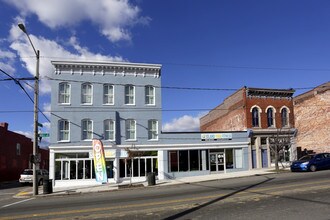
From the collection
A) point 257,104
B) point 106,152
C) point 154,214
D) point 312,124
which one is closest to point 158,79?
point 106,152

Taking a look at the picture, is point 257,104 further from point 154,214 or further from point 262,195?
point 154,214

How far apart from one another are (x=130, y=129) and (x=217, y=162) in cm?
895

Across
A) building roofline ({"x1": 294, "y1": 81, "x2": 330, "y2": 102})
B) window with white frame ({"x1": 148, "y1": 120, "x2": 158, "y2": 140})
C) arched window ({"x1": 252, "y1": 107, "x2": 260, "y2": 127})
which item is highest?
building roofline ({"x1": 294, "y1": 81, "x2": 330, "y2": 102})

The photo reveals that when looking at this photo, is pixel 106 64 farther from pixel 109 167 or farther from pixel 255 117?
pixel 255 117

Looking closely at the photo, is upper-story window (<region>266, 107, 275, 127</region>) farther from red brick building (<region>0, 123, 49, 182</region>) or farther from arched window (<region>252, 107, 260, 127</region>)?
red brick building (<region>0, 123, 49, 182</region>)

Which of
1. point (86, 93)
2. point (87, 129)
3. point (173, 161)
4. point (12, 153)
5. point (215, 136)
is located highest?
point (86, 93)

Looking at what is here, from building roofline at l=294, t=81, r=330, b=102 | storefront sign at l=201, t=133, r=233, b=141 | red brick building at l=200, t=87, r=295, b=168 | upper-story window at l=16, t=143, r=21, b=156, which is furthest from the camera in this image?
upper-story window at l=16, t=143, r=21, b=156

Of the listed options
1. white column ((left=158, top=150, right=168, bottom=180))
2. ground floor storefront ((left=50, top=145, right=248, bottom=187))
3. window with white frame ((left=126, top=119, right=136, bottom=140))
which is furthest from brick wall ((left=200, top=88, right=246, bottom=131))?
window with white frame ((left=126, top=119, right=136, bottom=140))

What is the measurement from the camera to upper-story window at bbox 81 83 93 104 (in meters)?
32.5

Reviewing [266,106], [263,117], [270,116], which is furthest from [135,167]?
[270,116]

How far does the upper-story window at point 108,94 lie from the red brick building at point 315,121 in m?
20.7

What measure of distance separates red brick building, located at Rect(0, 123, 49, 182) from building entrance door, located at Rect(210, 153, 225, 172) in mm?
24921

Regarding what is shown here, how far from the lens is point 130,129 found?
32875 mm

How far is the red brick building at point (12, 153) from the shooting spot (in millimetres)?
43031
